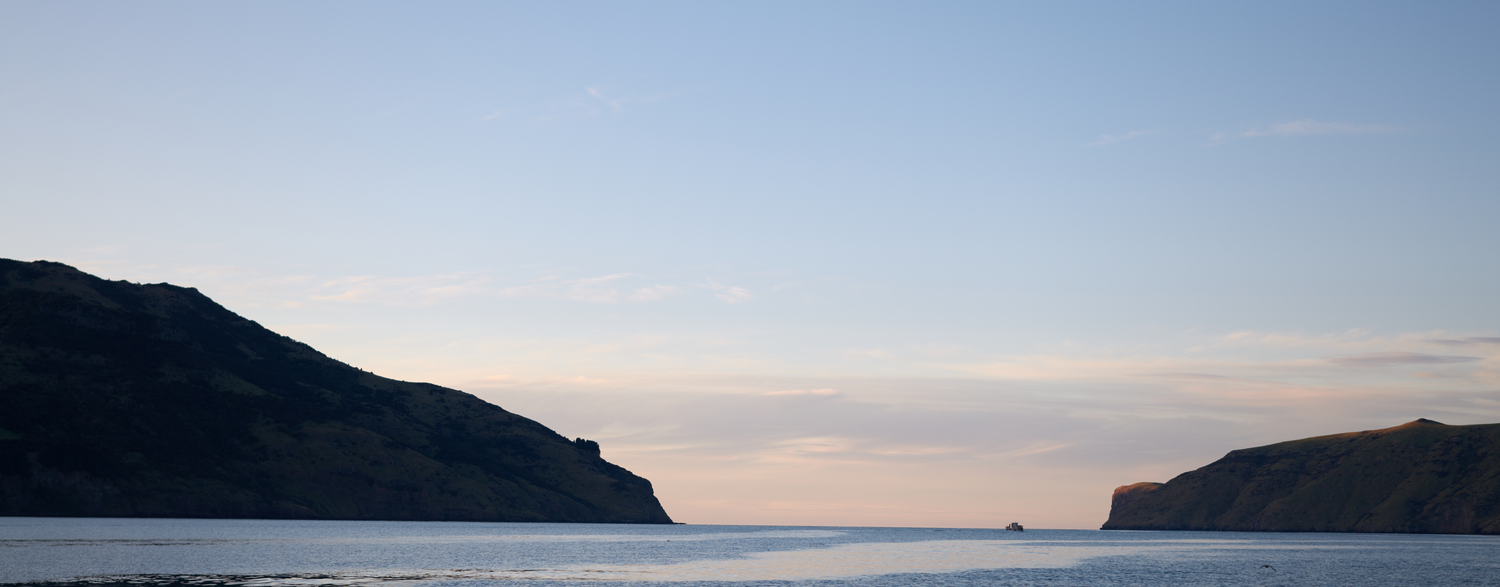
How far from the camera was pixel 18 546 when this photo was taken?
12581cm

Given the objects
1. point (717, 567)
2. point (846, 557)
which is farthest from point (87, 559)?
point (846, 557)

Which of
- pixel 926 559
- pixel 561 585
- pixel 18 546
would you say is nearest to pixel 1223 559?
pixel 926 559

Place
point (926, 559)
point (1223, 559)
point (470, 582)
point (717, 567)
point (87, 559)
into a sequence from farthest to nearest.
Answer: point (1223, 559), point (926, 559), point (717, 567), point (87, 559), point (470, 582)

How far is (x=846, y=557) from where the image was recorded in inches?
6821

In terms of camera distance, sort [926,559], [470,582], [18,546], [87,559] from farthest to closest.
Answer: [926,559], [18,546], [87,559], [470,582]

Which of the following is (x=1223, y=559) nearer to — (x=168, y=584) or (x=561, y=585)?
(x=561, y=585)

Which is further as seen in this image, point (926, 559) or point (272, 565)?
point (926, 559)

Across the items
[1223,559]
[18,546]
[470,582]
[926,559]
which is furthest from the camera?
[1223,559]

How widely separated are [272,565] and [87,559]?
17415mm

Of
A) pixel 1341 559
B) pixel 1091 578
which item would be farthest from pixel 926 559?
pixel 1341 559

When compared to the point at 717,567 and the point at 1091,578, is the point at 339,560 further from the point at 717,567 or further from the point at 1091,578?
the point at 1091,578

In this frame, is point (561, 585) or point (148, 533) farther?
point (148, 533)

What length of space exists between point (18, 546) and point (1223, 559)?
17716 centimetres

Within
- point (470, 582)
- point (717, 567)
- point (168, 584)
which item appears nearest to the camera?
point (168, 584)
